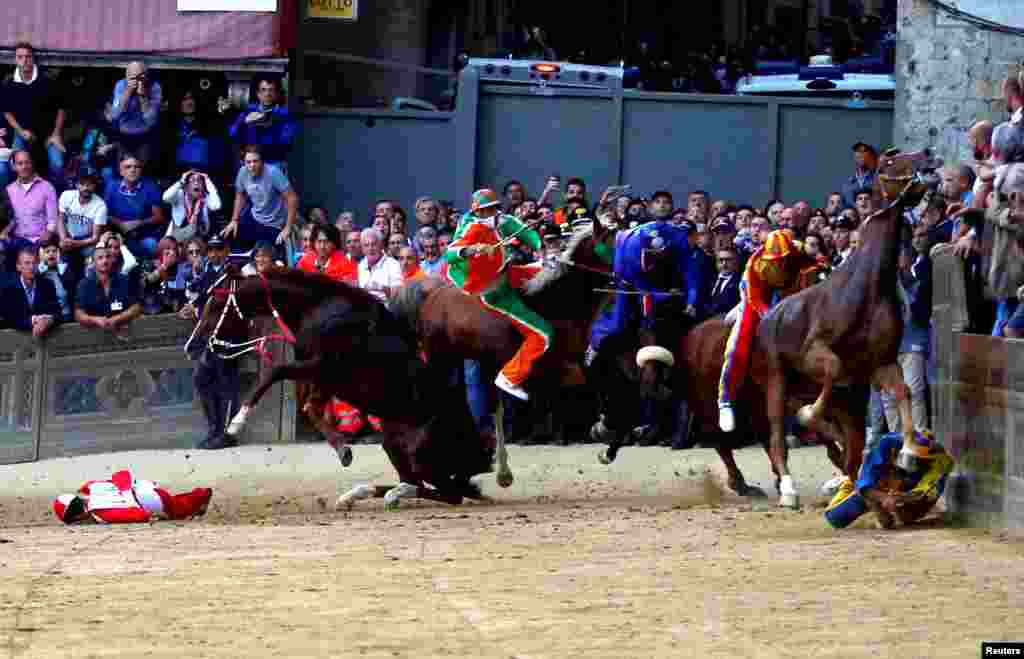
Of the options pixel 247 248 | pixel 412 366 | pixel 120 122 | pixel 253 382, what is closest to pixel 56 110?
pixel 120 122

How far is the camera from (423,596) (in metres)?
9.96

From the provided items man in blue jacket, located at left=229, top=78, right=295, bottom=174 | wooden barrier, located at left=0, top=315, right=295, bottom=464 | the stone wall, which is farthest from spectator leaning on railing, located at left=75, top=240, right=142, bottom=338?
the stone wall

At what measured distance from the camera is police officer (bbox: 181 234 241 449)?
58.9 ft

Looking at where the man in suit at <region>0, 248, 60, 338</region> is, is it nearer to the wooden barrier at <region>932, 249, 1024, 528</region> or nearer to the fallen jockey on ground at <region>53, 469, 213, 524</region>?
the fallen jockey on ground at <region>53, 469, 213, 524</region>

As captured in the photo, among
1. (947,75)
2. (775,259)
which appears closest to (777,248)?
(775,259)

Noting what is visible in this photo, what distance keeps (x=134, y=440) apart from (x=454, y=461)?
14.2ft

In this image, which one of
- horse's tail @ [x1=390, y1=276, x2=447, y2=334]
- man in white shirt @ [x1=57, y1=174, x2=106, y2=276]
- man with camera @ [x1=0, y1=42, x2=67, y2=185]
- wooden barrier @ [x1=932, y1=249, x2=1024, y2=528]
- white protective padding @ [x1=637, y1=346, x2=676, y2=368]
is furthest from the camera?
man with camera @ [x1=0, y1=42, x2=67, y2=185]

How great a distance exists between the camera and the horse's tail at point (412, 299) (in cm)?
1612

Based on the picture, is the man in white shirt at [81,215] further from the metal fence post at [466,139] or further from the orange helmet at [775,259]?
the orange helmet at [775,259]

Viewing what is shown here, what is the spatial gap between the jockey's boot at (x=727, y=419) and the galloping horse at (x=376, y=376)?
1.88m

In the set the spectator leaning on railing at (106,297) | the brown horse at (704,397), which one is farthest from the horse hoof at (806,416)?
the spectator leaning on railing at (106,297)

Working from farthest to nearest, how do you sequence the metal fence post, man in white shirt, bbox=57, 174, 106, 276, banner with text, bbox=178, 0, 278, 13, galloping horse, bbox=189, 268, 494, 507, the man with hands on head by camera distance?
the metal fence post
banner with text, bbox=178, 0, 278, 13
the man with hands on head
man in white shirt, bbox=57, 174, 106, 276
galloping horse, bbox=189, 268, 494, 507

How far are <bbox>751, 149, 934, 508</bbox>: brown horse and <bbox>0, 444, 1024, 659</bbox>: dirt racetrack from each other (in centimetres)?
75

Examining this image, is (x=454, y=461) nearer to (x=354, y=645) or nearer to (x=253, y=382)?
(x=253, y=382)
